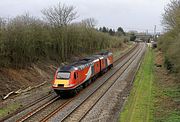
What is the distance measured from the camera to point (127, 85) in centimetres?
3048

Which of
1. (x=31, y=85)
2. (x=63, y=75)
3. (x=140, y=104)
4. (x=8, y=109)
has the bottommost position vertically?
(x=8, y=109)

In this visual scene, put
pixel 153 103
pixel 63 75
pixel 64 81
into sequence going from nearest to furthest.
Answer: pixel 153 103, pixel 64 81, pixel 63 75

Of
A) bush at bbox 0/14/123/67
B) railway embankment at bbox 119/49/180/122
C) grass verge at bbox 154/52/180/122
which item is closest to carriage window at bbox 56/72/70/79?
railway embankment at bbox 119/49/180/122

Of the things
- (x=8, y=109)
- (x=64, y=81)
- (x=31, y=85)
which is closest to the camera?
(x=8, y=109)

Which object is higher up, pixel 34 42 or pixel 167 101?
pixel 34 42

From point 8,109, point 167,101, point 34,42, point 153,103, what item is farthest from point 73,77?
point 34,42

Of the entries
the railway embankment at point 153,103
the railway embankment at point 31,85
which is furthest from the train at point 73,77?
the railway embankment at point 153,103

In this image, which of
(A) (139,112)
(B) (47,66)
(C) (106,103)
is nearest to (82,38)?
(B) (47,66)

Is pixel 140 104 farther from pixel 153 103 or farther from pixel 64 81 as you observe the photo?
pixel 64 81

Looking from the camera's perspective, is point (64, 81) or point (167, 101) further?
point (64, 81)

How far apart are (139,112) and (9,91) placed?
12.4 meters

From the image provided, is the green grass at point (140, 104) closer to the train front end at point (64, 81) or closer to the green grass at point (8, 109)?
the train front end at point (64, 81)

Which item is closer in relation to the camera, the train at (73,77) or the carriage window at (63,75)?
the train at (73,77)

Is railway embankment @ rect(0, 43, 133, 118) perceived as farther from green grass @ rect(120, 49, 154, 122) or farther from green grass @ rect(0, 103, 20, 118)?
green grass @ rect(120, 49, 154, 122)
